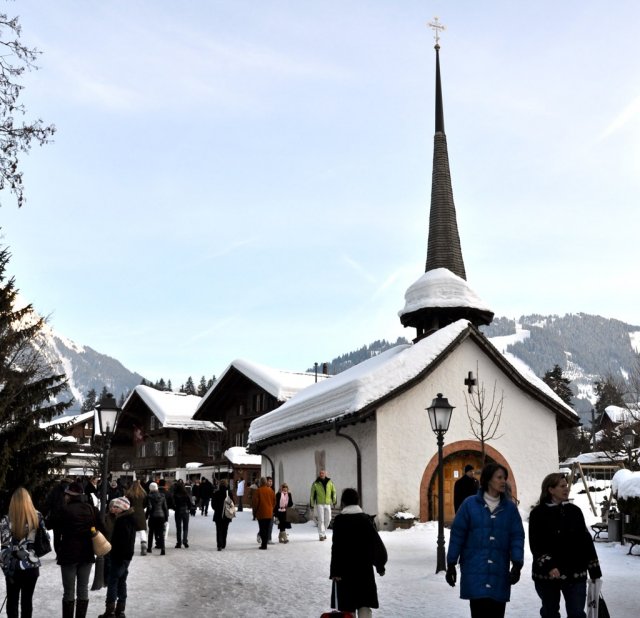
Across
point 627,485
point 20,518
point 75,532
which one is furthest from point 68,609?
point 627,485

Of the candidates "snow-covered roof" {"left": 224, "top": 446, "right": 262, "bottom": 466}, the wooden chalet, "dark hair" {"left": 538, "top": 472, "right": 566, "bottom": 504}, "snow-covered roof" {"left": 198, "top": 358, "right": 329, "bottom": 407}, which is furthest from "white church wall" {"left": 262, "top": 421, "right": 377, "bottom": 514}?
the wooden chalet

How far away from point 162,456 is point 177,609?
47902 millimetres

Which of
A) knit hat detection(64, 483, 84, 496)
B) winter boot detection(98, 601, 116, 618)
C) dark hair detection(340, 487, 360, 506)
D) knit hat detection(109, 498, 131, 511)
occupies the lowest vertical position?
winter boot detection(98, 601, 116, 618)

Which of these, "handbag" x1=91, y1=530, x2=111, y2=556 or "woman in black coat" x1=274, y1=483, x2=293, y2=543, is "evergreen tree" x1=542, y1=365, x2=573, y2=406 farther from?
"handbag" x1=91, y1=530, x2=111, y2=556

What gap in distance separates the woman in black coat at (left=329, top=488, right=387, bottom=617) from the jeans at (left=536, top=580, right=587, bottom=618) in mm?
1551

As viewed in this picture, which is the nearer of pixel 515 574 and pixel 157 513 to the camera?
pixel 515 574

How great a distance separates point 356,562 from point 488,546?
5.74ft

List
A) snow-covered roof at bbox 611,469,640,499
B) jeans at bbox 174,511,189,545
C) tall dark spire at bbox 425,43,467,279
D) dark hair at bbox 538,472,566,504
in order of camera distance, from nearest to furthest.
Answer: dark hair at bbox 538,472,566,504
snow-covered roof at bbox 611,469,640,499
jeans at bbox 174,511,189,545
tall dark spire at bbox 425,43,467,279

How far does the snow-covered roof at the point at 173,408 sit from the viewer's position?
5441 centimetres

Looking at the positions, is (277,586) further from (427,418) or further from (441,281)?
(441,281)

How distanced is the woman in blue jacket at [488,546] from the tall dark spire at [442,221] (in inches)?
958

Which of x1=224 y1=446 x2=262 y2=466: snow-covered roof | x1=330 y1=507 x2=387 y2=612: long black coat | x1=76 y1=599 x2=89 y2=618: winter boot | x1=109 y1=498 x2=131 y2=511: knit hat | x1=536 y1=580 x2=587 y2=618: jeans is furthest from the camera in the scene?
x1=224 y1=446 x2=262 y2=466: snow-covered roof

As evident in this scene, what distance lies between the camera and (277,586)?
1170 centimetres

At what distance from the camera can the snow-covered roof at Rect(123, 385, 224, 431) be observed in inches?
2142
